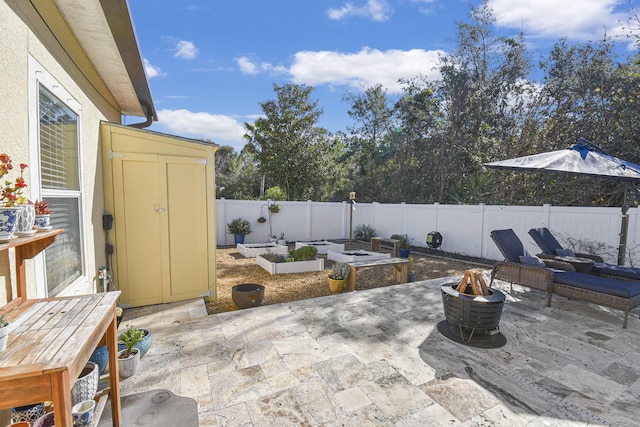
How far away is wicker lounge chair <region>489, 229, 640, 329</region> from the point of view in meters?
3.68

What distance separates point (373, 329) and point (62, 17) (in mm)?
4269

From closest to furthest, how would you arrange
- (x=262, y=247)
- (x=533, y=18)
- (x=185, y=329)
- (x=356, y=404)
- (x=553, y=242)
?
1. (x=356, y=404)
2. (x=185, y=329)
3. (x=553, y=242)
4. (x=262, y=247)
5. (x=533, y=18)

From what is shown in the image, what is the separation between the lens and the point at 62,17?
2633 millimetres

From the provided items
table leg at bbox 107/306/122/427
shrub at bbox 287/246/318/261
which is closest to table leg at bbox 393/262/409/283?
shrub at bbox 287/246/318/261

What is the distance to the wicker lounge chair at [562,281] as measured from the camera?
12.1ft

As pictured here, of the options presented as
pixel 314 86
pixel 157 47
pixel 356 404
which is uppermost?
pixel 314 86

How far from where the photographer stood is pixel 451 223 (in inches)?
360

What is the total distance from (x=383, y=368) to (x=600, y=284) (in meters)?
Answer: 3.26

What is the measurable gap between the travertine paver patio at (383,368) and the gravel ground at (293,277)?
927 millimetres

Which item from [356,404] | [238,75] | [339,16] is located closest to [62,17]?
[356,404]

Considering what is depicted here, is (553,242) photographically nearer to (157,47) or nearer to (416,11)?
(416,11)

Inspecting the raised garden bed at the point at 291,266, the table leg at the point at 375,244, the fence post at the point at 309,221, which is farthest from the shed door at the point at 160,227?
the fence post at the point at 309,221

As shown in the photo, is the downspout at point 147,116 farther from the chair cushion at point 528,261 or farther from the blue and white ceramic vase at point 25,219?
the chair cushion at point 528,261

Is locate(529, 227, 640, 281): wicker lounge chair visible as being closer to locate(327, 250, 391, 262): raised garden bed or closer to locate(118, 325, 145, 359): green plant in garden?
locate(327, 250, 391, 262): raised garden bed
